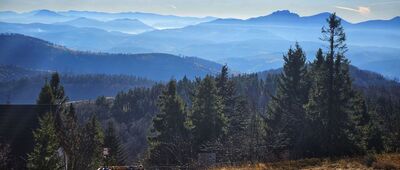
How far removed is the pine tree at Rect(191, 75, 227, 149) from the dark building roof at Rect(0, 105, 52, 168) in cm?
1470

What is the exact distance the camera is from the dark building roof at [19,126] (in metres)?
34.6

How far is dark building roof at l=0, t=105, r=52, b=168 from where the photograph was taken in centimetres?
3462

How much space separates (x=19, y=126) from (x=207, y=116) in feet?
56.0

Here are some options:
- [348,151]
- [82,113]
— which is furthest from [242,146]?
[82,113]

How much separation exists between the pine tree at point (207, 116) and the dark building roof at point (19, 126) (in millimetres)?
14702

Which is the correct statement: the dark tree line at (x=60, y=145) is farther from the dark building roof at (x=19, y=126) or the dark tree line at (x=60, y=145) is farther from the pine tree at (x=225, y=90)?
the pine tree at (x=225, y=90)

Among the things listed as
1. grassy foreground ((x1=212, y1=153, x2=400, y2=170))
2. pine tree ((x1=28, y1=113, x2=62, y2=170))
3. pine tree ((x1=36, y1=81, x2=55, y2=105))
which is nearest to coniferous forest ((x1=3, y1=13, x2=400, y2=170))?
pine tree ((x1=28, y1=113, x2=62, y2=170))

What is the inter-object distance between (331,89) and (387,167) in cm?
2132

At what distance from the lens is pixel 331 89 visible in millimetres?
38156

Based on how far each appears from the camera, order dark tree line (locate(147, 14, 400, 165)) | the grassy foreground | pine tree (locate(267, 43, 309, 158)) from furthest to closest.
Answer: pine tree (locate(267, 43, 309, 158)) < dark tree line (locate(147, 14, 400, 165)) < the grassy foreground

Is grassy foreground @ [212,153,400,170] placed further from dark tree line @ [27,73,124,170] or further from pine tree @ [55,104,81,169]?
pine tree @ [55,104,81,169]

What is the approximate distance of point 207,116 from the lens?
4516 centimetres

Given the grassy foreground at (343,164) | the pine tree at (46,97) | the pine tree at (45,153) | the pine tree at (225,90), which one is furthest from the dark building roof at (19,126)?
the pine tree at (225,90)

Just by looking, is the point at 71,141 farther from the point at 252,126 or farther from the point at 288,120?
the point at 288,120
